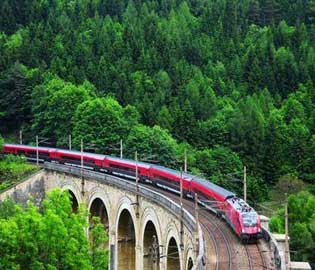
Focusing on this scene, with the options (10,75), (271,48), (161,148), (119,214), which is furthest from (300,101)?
(119,214)

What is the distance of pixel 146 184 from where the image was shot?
59.9 metres

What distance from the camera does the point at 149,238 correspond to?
172 feet

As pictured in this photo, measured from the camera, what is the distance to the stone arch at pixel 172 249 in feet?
145

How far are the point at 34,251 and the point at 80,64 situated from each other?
74.1m

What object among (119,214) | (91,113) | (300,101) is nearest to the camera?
(119,214)

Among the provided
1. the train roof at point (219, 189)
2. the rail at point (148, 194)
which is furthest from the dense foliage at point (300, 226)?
the rail at point (148, 194)

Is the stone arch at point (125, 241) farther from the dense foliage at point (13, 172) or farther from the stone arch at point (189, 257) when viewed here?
the dense foliage at point (13, 172)

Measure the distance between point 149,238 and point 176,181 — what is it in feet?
16.9

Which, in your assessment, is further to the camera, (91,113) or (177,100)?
(177,100)

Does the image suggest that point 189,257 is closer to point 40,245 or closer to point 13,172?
point 40,245

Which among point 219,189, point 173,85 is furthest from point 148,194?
point 173,85

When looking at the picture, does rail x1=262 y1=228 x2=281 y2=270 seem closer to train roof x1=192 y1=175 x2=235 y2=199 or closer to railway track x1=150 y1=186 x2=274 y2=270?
railway track x1=150 y1=186 x2=274 y2=270

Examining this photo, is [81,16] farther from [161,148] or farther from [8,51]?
[161,148]

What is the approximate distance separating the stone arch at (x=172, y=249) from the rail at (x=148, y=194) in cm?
141
